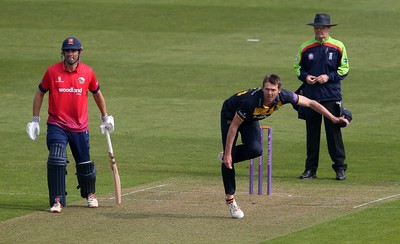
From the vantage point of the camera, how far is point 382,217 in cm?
1260

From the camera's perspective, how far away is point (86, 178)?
44.4 feet

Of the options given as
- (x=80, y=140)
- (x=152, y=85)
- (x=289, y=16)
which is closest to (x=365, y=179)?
(x=80, y=140)

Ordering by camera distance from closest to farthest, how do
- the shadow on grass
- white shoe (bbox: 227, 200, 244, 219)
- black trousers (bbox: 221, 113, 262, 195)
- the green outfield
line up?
the green outfield < white shoe (bbox: 227, 200, 244, 219) < the shadow on grass < black trousers (bbox: 221, 113, 262, 195)

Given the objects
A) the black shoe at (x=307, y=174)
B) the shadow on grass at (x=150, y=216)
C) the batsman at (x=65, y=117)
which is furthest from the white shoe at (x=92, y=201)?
the black shoe at (x=307, y=174)

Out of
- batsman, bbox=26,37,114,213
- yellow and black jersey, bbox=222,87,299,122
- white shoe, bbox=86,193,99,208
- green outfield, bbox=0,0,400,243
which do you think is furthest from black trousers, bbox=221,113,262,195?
batsman, bbox=26,37,114,213

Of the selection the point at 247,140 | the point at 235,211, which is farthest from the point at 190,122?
the point at 235,211

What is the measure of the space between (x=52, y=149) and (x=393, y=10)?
2074 centimetres

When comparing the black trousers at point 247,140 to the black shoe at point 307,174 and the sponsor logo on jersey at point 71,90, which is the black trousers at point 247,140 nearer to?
the sponsor logo on jersey at point 71,90

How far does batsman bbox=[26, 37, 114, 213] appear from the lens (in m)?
13.2

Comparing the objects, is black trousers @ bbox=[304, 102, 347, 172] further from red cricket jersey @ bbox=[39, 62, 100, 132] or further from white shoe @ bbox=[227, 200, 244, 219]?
red cricket jersey @ bbox=[39, 62, 100, 132]

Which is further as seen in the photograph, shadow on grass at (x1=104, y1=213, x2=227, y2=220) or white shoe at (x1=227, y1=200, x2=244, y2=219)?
shadow on grass at (x1=104, y1=213, x2=227, y2=220)

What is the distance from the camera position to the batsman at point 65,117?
1321 centimetres

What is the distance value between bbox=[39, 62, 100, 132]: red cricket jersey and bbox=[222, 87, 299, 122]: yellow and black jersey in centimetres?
173

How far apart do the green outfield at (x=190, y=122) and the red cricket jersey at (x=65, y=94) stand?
1.00 m
